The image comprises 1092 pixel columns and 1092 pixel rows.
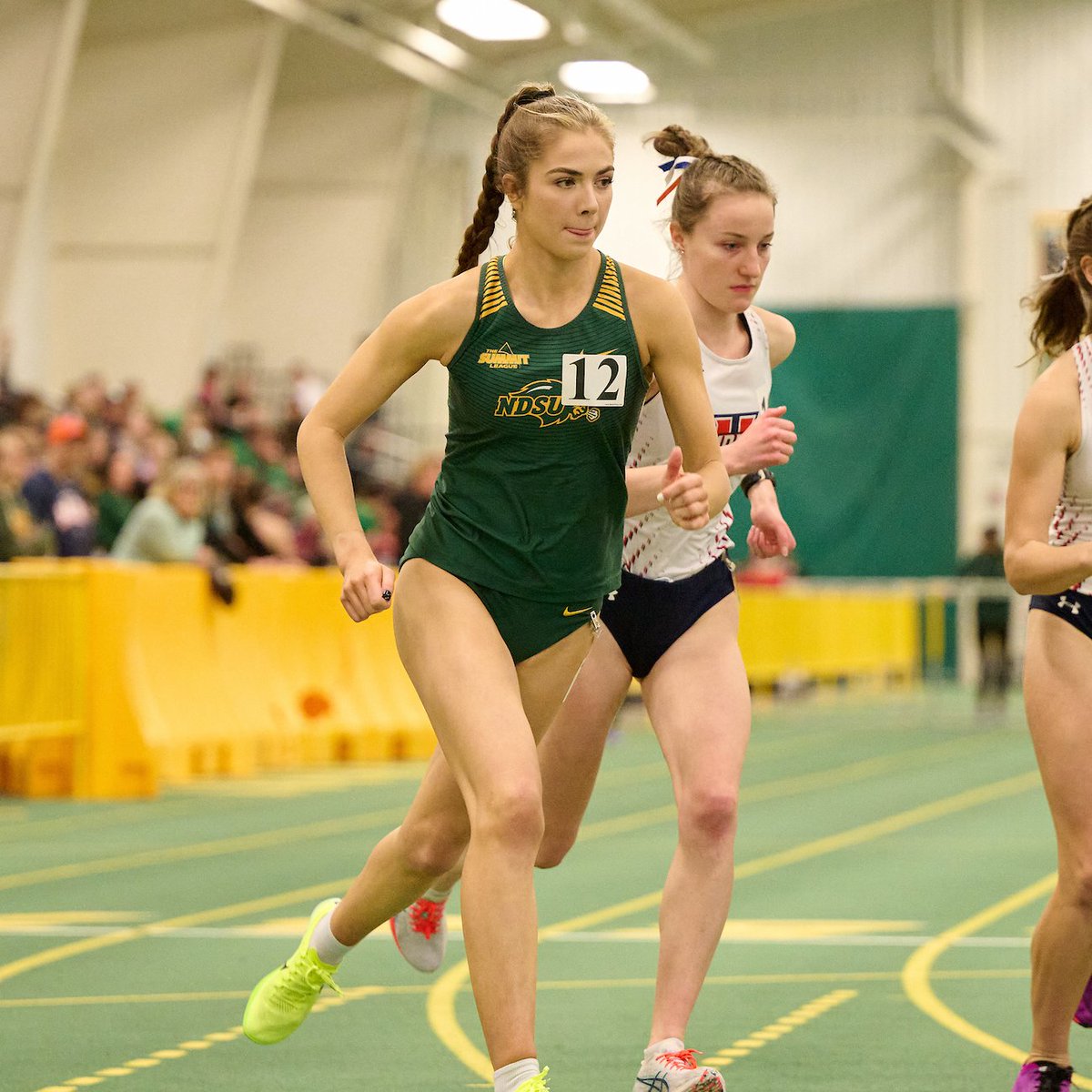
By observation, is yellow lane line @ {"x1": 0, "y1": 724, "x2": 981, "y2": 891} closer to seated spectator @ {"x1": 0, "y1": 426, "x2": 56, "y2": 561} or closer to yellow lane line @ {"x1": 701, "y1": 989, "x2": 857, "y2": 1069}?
seated spectator @ {"x1": 0, "y1": 426, "x2": 56, "y2": 561}

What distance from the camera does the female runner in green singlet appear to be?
4805 millimetres

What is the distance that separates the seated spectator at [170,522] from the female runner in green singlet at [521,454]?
34.8 feet

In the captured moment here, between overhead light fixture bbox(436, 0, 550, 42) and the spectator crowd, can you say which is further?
overhead light fixture bbox(436, 0, 550, 42)

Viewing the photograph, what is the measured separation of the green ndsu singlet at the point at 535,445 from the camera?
4836mm

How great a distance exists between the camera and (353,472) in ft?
88.1

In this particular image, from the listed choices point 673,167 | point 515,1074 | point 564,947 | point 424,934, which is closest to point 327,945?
point 424,934

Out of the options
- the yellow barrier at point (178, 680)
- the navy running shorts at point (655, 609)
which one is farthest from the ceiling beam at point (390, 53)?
the navy running shorts at point (655, 609)

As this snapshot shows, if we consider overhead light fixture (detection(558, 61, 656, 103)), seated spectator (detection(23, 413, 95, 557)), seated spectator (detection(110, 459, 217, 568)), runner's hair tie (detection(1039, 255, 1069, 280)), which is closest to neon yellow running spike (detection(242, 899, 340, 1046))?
runner's hair tie (detection(1039, 255, 1069, 280))

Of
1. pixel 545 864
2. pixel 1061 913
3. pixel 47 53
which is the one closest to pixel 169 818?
pixel 545 864

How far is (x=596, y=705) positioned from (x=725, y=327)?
3.51 feet

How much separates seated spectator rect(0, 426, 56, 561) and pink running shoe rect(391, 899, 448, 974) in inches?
335

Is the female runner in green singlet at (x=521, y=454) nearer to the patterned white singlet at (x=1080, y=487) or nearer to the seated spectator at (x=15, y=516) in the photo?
the patterned white singlet at (x=1080, y=487)

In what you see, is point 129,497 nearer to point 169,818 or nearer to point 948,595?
point 169,818

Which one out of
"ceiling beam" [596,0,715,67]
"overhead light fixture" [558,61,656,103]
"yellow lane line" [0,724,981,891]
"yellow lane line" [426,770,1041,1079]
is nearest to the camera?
"yellow lane line" [426,770,1041,1079]
